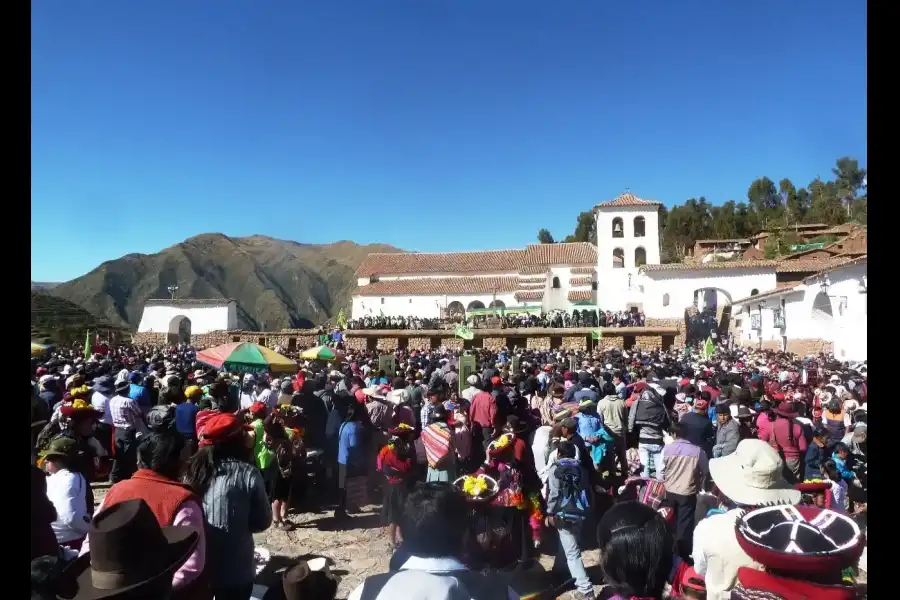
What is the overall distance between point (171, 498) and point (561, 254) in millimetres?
42101

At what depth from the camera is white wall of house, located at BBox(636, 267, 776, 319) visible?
105ft

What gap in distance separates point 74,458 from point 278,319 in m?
101

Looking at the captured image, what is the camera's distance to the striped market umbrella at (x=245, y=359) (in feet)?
31.4

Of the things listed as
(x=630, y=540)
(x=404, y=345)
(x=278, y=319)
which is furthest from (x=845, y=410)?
(x=278, y=319)

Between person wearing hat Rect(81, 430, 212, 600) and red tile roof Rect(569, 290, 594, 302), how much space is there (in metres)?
38.0

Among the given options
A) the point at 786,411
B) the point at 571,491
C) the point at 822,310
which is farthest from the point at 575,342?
the point at 571,491

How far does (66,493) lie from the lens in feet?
11.9

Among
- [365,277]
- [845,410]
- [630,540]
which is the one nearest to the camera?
[630,540]

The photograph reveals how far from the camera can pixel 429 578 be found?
2.20m

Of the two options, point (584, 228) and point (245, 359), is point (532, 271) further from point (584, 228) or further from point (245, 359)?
point (245, 359)

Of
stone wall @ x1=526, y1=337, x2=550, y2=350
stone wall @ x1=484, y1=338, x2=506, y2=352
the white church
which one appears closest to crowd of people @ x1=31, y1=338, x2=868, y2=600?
the white church

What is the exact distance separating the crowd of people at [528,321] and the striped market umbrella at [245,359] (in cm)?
2285

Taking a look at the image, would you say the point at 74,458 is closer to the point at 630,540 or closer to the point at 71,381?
the point at 630,540

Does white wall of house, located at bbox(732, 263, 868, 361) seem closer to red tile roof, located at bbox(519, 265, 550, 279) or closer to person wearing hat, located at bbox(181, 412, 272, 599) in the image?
person wearing hat, located at bbox(181, 412, 272, 599)
